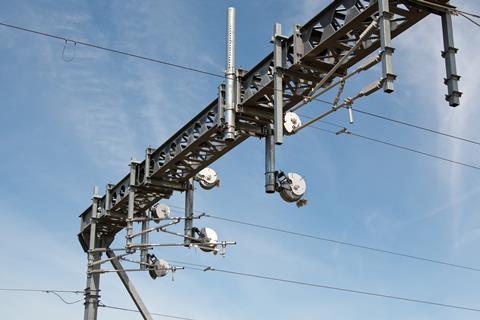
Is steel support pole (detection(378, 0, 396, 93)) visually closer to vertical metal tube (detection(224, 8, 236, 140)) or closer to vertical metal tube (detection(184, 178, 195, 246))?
vertical metal tube (detection(224, 8, 236, 140))

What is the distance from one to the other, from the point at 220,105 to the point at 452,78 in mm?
6985

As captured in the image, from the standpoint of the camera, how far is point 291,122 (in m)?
19.6

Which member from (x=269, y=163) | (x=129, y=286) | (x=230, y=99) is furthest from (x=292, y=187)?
(x=129, y=286)

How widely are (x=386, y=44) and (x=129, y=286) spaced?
15.7 metres

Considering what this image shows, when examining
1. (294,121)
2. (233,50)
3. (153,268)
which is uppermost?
(233,50)

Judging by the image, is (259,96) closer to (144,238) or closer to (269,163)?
(269,163)

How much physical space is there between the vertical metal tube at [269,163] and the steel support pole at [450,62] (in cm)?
510

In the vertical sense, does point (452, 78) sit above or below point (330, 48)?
below

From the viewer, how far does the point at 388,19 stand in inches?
611

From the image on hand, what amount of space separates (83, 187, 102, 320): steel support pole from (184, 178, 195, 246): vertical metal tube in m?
5.16

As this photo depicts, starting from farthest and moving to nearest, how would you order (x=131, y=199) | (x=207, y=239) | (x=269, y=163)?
1. (x=131, y=199)
2. (x=207, y=239)
3. (x=269, y=163)

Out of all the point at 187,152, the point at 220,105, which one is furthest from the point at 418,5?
the point at 187,152

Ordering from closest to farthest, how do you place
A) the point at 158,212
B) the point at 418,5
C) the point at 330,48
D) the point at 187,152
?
the point at 418,5 → the point at 330,48 → the point at 187,152 → the point at 158,212

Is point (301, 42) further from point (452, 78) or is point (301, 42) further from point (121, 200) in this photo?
point (121, 200)
